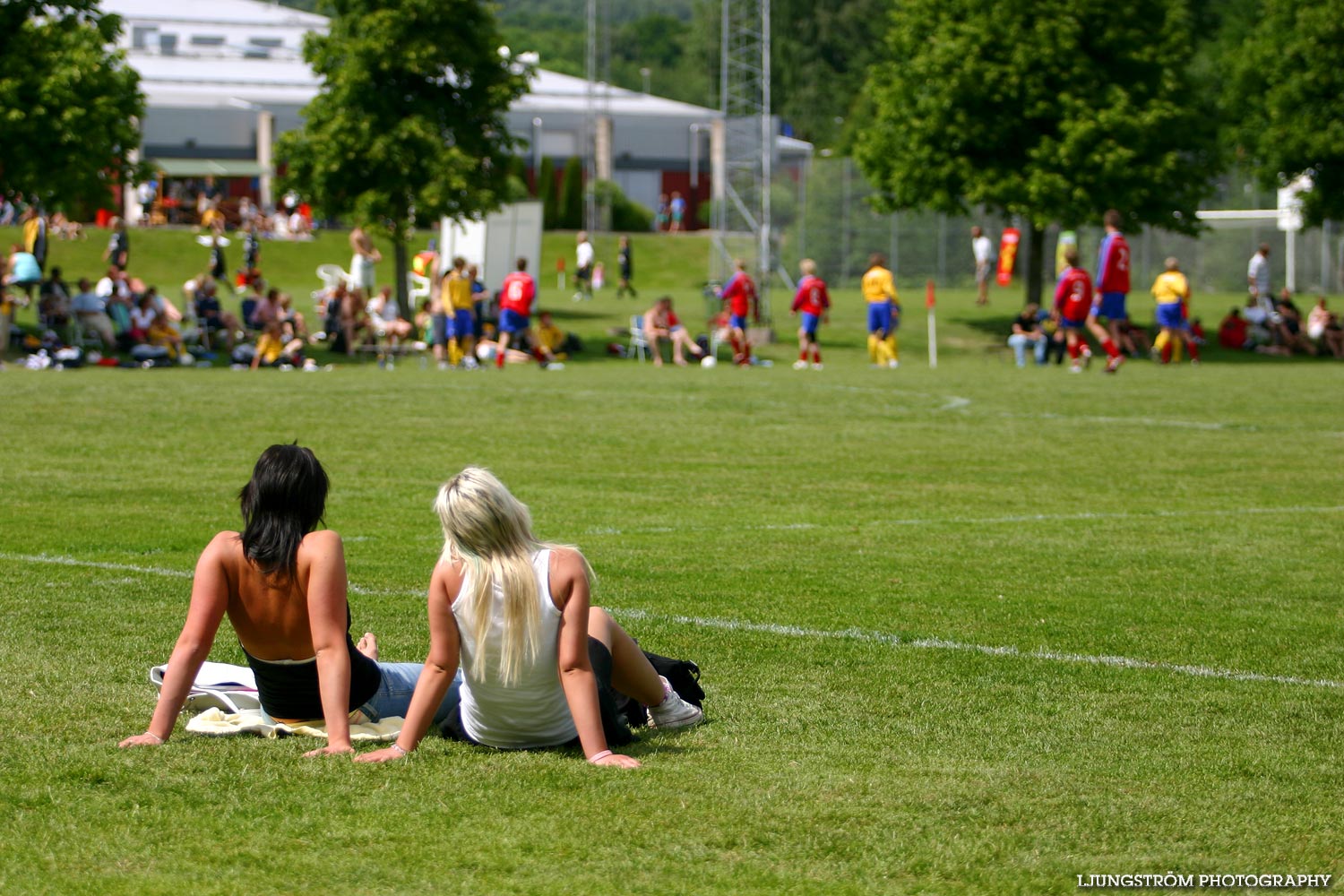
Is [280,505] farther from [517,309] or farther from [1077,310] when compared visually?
[517,309]

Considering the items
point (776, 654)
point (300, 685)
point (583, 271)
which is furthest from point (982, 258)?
point (300, 685)

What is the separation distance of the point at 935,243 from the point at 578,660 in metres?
50.5

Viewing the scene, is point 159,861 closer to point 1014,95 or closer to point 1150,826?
point 1150,826

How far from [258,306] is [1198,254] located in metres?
37.9

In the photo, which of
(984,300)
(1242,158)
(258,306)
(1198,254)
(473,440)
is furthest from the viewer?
(1198,254)

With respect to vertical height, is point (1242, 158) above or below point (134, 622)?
above

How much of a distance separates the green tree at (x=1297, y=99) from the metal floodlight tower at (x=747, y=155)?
1206cm

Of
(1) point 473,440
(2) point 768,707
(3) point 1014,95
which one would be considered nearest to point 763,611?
(2) point 768,707

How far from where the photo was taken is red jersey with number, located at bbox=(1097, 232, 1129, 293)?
91.8ft

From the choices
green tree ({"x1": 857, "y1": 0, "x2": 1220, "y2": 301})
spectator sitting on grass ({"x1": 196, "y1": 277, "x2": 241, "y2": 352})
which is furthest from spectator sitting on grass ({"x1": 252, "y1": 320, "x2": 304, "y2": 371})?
green tree ({"x1": 857, "y1": 0, "x2": 1220, "y2": 301})

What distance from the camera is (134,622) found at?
7.81 meters

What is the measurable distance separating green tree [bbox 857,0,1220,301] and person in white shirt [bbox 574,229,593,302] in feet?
36.1

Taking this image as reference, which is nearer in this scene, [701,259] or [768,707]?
[768,707]

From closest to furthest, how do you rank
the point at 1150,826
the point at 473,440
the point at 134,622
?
the point at 1150,826
the point at 134,622
the point at 473,440
